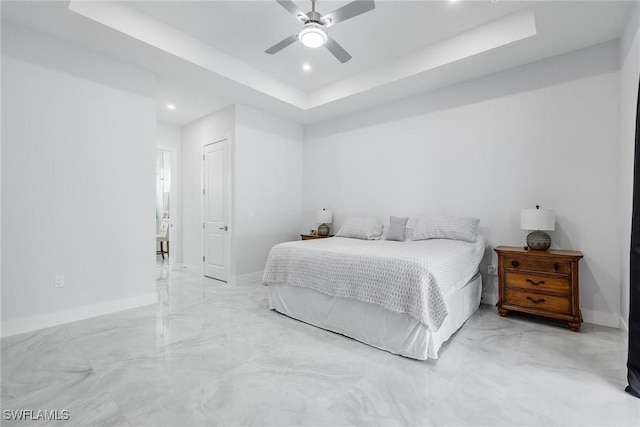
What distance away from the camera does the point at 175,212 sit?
584cm

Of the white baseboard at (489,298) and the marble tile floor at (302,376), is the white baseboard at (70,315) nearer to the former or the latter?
the marble tile floor at (302,376)

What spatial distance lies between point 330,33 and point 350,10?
1027 mm

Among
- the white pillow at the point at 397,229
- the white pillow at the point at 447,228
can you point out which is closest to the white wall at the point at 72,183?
the white pillow at the point at 397,229

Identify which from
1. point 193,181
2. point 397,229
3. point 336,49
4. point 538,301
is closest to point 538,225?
point 538,301

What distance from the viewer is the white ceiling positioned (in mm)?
2668

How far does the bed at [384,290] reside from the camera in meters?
2.20

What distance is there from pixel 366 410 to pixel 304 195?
4.25 meters

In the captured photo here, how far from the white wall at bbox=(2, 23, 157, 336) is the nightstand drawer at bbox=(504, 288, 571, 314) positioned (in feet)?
13.0

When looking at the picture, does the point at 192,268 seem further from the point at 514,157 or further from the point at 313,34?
the point at 514,157

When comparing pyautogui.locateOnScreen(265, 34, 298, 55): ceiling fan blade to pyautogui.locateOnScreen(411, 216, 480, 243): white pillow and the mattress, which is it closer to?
the mattress

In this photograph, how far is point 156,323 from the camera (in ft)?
9.73

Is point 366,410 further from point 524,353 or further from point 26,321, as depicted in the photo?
point 26,321

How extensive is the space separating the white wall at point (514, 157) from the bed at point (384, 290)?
0.73 meters

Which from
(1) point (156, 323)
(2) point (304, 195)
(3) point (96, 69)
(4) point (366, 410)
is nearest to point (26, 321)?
(1) point (156, 323)
